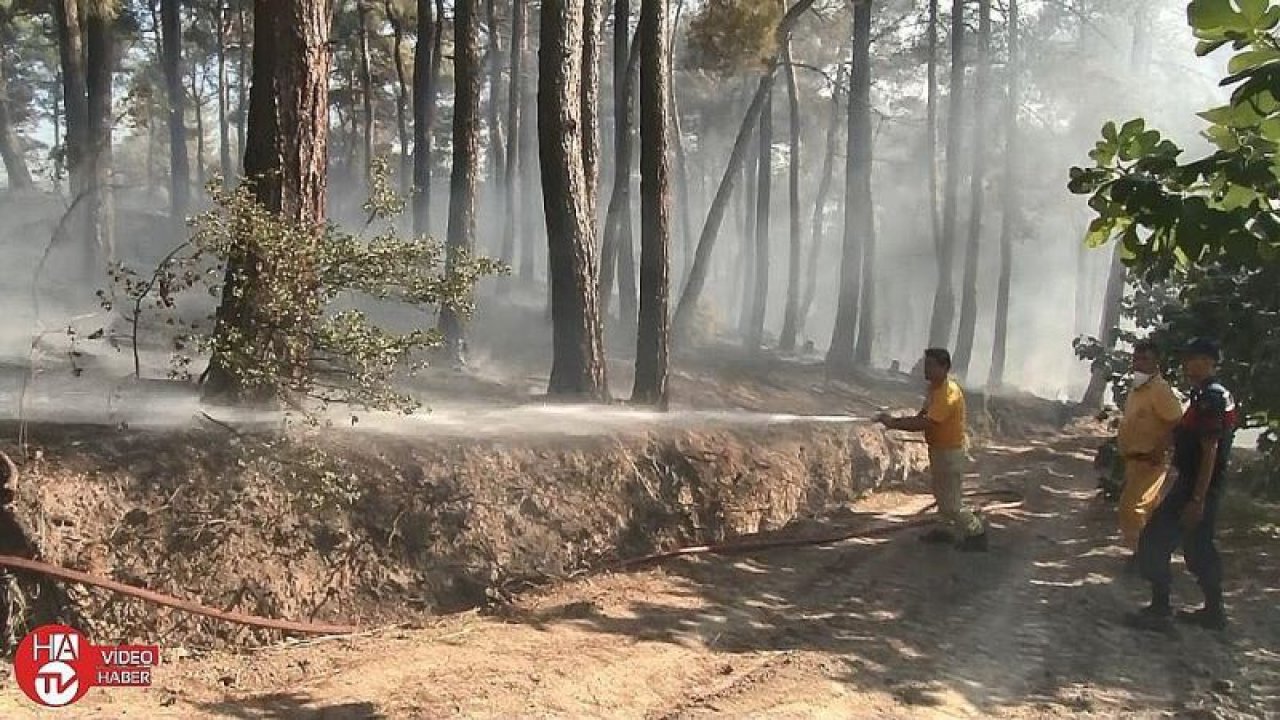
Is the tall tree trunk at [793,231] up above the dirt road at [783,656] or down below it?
above

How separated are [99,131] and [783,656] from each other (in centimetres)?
1815

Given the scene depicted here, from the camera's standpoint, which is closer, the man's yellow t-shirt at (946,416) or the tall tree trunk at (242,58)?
the man's yellow t-shirt at (946,416)

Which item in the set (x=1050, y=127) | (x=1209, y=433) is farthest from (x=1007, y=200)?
(x=1209, y=433)

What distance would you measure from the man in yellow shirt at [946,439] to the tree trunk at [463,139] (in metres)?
6.42

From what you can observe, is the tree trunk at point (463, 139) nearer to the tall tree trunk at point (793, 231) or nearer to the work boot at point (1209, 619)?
the work boot at point (1209, 619)

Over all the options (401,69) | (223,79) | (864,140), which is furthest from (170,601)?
(223,79)

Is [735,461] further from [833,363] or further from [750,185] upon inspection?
[750,185]

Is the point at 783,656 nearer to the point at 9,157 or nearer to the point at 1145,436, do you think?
the point at 1145,436

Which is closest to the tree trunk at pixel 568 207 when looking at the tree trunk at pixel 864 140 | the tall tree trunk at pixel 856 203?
the tall tree trunk at pixel 856 203

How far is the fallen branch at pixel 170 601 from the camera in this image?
4621 mm

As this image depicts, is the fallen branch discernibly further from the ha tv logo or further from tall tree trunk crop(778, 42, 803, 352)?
tall tree trunk crop(778, 42, 803, 352)

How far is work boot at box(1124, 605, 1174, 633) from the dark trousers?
83 millimetres

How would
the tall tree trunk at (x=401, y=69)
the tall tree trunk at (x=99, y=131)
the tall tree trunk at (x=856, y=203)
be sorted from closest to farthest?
1. the tall tree trunk at (x=99, y=131)
2. the tall tree trunk at (x=401, y=69)
3. the tall tree trunk at (x=856, y=203)

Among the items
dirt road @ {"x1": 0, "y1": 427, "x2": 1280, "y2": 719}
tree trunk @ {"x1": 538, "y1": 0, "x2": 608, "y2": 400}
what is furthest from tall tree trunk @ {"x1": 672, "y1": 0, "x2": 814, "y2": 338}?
dirt road @ {"x1": 0, "y1": 427, "x2": 1280, "y2": 719}
